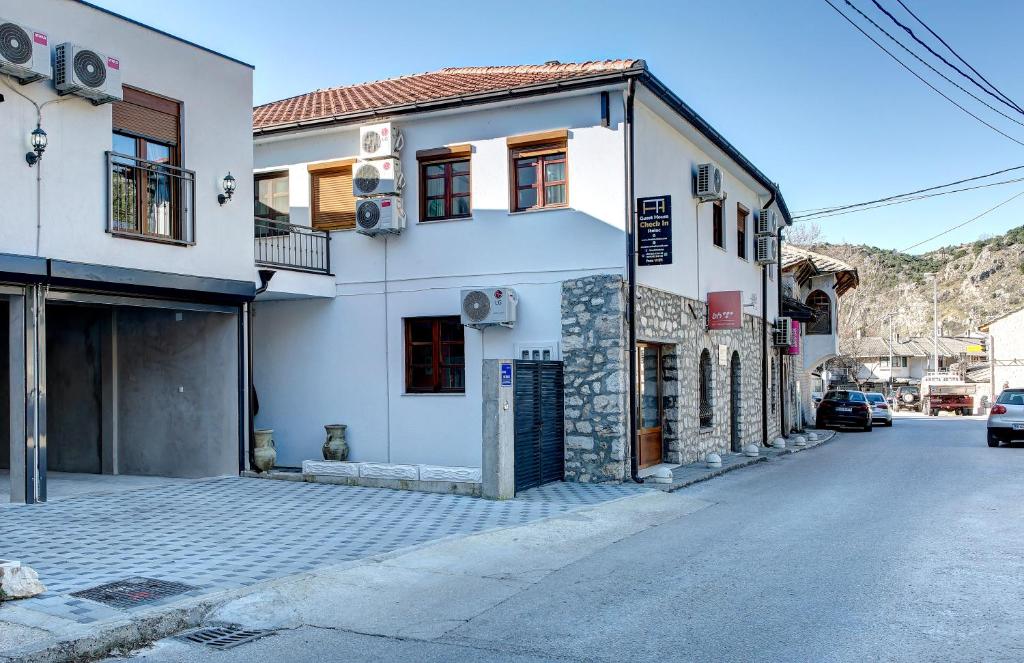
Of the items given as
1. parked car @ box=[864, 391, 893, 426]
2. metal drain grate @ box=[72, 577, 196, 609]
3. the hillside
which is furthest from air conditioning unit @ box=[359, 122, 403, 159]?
the hillside

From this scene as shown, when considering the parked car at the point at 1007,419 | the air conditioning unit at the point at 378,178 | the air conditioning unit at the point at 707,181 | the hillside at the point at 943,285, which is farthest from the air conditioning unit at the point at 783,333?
the hillside at the point at 943,285

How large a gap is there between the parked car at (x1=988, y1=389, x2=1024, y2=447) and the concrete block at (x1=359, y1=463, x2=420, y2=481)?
55.2 feet

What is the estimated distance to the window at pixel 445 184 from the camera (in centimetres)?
1535

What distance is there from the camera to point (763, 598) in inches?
263

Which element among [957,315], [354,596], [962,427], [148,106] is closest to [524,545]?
[354,596]

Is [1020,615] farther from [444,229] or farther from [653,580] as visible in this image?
[444,229]

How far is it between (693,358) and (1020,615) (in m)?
→ 11.3

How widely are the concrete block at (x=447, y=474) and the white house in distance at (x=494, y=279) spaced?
0.03 metres

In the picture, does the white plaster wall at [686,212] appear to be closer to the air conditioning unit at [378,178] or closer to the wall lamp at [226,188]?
the air conditioning unit at [378,178]

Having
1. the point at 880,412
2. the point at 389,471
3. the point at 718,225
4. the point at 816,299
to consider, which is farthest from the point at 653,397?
the point at 880,412

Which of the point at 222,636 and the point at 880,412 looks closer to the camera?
the point at 222,636

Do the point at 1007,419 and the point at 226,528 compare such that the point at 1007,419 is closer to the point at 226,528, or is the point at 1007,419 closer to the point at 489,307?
the point at 489,307

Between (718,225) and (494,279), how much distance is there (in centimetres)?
675

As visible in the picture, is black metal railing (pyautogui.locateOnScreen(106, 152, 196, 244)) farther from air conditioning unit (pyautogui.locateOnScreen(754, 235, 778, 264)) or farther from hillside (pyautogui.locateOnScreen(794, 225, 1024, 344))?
hillside (pyautogui.locateOnScreen(794, 225, 1024, 344))
